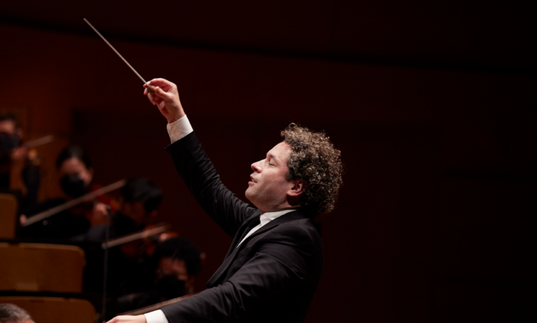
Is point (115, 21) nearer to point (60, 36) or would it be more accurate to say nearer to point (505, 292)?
point (60, 36)

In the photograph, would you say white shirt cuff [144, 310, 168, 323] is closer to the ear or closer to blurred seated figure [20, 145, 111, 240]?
the ear

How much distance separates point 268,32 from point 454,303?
1726mm

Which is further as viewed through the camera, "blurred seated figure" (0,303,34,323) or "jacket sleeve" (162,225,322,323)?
"blurred seated figure" (0,303,34,323)

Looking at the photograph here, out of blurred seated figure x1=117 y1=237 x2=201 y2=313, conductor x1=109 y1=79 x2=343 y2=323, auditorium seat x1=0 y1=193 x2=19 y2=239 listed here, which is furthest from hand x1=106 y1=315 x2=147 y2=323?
auditorium seat x1=0 y1=193 x2=19 y2=239

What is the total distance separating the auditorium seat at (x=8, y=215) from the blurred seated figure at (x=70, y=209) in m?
0.44

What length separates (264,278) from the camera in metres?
1.12

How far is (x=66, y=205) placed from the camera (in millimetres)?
2682

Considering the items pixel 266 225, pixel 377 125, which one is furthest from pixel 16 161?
pixel 266 225

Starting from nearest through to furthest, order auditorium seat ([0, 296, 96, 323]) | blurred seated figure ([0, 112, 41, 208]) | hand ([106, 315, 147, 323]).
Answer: hand ([106, 315, 147, 323]), auditorium seat ([0, 296, 96, 323]), blurred seated figure ([0, 112, 41, 208])

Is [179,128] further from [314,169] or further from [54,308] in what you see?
[54,308]

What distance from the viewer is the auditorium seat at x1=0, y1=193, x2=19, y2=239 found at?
6.93 feet

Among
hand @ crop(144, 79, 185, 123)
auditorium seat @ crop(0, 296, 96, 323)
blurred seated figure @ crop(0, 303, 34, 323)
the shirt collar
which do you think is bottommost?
auditorium seat @ crop(0, 296, 96, 323)

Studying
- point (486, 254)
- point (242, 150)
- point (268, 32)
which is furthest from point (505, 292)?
point (268, 32)

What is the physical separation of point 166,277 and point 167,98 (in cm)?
94
